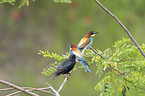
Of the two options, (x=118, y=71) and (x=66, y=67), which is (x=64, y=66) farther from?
(x=118, y=71)

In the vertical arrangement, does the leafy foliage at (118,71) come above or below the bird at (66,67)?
below

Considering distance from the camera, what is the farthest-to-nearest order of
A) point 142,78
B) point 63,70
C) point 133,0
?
1. point 133,0
2. point 142,78
3. point 63,70

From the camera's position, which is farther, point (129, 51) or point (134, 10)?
point (134, 10)

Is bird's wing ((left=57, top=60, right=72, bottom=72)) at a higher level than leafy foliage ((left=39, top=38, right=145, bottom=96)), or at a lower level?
higher

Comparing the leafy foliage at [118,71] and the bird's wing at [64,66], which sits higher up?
the bird's wing at [64,66]

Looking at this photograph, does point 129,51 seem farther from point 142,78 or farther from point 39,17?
point 39,17

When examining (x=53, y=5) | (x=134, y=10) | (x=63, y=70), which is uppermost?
(x=63, y=70)

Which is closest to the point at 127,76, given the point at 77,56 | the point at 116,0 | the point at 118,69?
the point at 118,69

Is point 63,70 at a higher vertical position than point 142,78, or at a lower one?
higher

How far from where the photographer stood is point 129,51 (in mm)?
953

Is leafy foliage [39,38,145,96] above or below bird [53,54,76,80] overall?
below

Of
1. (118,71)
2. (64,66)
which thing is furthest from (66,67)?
(118,71)

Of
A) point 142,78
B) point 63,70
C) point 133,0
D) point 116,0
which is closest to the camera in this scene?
point 63,70

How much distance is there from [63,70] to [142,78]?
0.28 m
